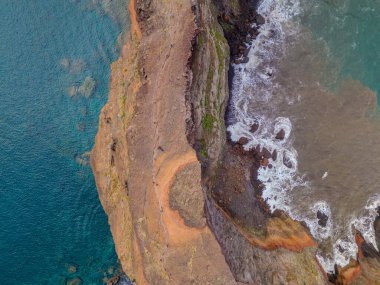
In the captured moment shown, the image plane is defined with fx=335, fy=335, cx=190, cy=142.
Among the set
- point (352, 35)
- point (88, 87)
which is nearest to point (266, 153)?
point (352, 35)

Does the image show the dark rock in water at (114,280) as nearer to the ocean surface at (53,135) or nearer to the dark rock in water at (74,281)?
the ocean surface at (53,135)

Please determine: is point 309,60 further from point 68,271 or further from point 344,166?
point 68,271

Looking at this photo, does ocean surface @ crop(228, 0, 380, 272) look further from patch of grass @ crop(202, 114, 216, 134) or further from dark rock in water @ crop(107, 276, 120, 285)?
dark rock in water @ crop(107, 276, 120, 285)

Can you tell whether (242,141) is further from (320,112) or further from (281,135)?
(320,112)

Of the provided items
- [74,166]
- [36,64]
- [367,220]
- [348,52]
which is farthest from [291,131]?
[36,64]

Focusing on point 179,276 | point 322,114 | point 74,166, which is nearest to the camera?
point 179,276

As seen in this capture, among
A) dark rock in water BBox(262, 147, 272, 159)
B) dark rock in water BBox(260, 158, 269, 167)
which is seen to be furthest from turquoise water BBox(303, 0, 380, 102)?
dark rock in water BBox(260, 158, 269, 167)
